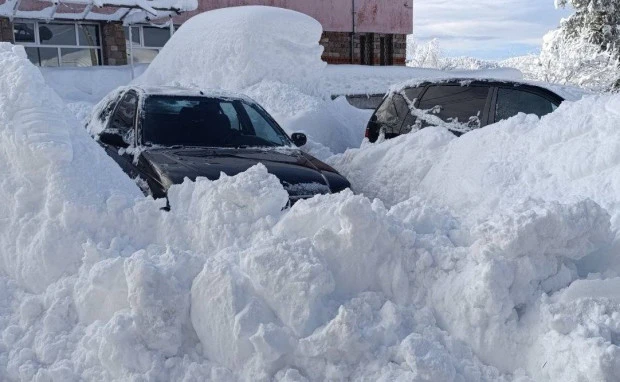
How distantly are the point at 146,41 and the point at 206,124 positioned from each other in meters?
14.1

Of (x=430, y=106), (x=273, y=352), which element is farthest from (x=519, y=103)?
(x=273, y=352)

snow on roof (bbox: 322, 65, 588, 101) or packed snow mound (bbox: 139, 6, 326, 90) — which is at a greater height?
packed snow mound (bbox: 139, 6, 326, 90)

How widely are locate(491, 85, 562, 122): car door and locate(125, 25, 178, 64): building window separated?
45.2 ft

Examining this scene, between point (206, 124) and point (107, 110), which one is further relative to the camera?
point (107, 110)

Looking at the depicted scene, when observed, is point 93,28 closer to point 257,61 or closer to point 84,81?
point 84,81

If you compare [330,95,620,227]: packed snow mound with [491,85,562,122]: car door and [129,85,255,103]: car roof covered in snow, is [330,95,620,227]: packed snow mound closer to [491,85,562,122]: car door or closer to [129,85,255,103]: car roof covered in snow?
[491,85,562,122]: car door

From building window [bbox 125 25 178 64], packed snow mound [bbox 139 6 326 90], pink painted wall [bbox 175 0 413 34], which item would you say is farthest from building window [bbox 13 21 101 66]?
packed snow mound [bbox 139 6 326 90]

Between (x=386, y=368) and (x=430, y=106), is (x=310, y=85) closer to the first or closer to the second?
(x=430, y=106)

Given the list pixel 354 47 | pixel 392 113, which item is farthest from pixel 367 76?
pixel 392 113

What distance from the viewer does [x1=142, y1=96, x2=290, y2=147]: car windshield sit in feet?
21.2

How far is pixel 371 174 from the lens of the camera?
23.9ft

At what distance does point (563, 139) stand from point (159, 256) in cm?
310

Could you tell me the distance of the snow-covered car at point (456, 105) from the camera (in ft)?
25.2

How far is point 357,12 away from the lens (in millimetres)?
25297
